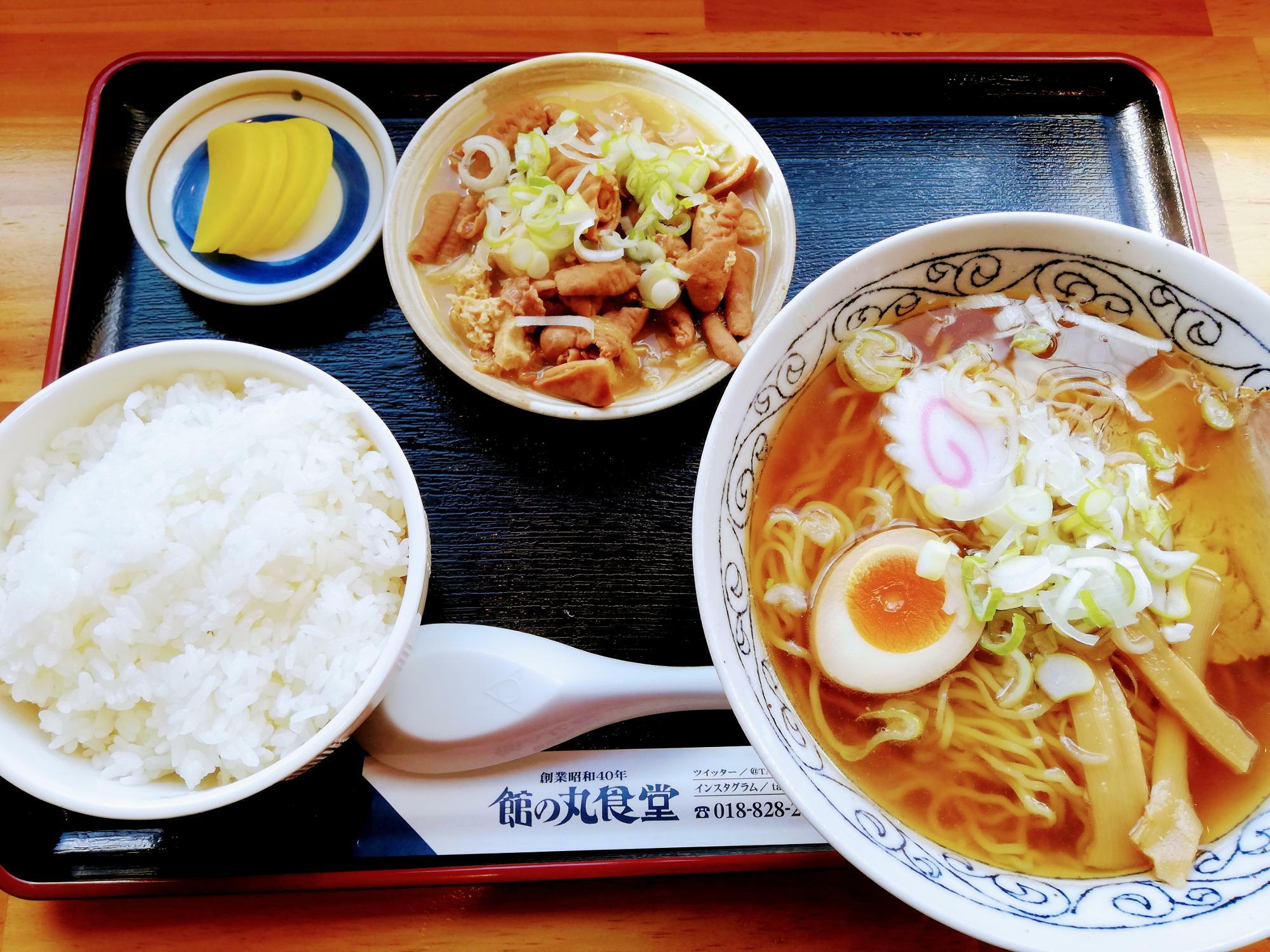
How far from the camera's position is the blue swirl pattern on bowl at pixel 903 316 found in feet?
3.66

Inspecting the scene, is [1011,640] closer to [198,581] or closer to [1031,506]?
[1031,506]

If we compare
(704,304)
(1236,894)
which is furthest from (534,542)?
(1236,894)

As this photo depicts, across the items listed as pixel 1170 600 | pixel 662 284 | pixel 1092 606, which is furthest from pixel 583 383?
pixel 1170 600

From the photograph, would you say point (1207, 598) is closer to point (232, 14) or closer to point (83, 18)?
point (232, 14)

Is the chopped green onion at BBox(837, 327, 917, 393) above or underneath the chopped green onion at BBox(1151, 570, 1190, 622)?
above

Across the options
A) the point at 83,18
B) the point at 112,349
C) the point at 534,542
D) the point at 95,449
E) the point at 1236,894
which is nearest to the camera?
A: the point at 1236,894

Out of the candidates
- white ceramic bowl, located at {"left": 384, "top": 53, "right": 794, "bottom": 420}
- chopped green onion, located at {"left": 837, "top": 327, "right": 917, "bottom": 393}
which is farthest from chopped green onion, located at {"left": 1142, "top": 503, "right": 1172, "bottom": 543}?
white ceramic bowl, located at {"left": 384, "top": 53, "right": 794, "bottom": 420}

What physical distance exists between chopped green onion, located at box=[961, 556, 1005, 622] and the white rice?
0.89 meters

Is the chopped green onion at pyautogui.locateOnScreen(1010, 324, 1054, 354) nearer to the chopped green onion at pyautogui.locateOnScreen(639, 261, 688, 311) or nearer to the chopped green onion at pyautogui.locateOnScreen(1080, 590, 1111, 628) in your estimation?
the chopped green onion at pyautogui.locateOnScreen(1080, 590, 1111, 628)

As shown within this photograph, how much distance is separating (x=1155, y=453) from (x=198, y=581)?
156 cm

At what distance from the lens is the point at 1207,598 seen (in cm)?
131

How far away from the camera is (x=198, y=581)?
134 cm

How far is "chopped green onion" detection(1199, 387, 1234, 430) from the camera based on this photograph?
4.46ft

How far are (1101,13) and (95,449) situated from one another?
247 centimetres
